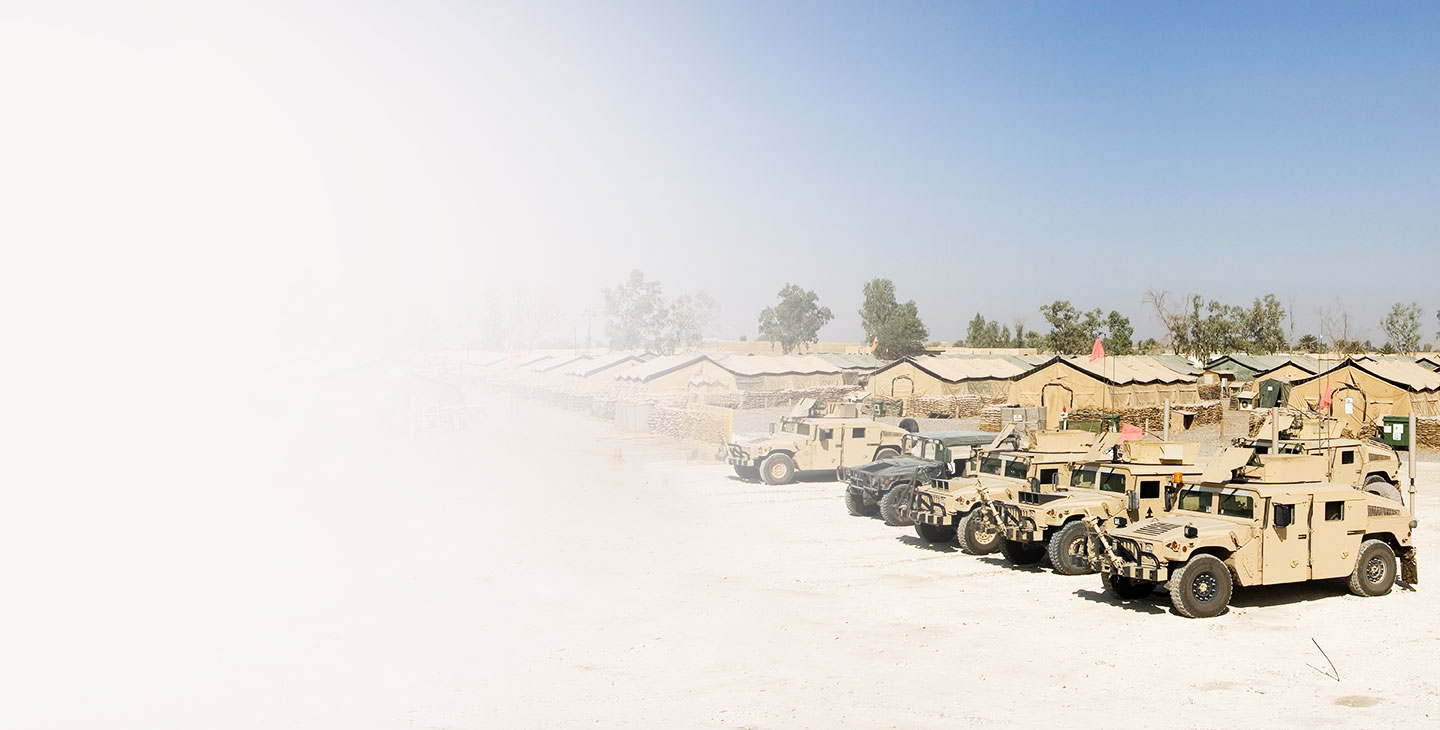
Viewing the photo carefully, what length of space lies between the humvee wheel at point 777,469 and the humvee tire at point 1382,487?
13283 millimetres

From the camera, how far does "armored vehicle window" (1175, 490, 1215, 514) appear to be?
14258mm

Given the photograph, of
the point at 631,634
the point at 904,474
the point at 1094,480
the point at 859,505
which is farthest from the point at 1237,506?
the point at 859,505

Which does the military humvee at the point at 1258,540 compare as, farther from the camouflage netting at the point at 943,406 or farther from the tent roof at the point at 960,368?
the tent roof at the point at 960,368

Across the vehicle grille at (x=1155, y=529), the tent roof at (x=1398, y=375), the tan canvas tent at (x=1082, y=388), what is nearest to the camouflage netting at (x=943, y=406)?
the tan canvas tent at (x=1082, y=388)

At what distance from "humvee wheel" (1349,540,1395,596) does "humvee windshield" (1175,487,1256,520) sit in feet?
6.68

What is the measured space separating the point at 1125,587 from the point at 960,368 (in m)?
43.9

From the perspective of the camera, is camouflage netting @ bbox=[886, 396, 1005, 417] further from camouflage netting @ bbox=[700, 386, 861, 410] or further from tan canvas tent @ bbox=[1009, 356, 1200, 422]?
camouflage netting @ bbox=[700, 386, 861, 410]

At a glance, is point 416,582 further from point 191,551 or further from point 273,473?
point 273,473

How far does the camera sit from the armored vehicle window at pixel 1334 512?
13.9 meters

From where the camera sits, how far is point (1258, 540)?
1348 cm

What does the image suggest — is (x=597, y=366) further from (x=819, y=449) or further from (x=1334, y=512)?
(x=1334, y=512)

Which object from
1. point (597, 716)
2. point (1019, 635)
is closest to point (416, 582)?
point (597, 716)

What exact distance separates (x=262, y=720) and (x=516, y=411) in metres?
48.8

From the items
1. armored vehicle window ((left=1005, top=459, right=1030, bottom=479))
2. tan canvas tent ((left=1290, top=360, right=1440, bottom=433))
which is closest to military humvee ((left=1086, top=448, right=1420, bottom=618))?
armored vehicle window ((left=1005, top=459, right=1030, bottom=479))
